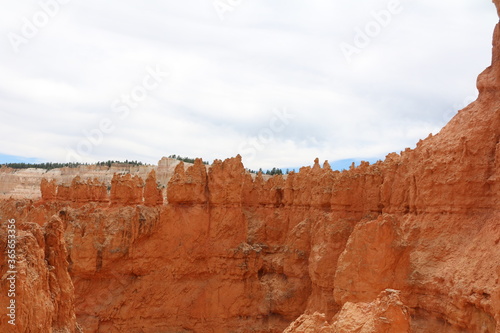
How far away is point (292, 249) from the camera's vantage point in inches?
1030

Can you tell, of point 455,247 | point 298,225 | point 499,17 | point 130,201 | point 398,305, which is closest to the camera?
point 398,305

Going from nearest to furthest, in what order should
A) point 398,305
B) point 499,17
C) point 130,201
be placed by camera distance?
1. point 398,305
2. point 499,17
3. point 130,201

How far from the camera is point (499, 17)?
17422 millimetres

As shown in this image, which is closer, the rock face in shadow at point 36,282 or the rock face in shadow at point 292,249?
the rock face in shadow at point 36,282

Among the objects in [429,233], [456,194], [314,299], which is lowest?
[314,299]

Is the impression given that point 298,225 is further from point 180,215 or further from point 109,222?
point 109,222

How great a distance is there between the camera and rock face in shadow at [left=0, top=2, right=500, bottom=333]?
10.8 m

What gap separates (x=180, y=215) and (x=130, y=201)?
6.16 metres

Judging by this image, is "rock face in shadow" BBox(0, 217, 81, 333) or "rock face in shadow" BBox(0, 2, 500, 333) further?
"rock face in shadow" BBox(0, 2, 500, 333)

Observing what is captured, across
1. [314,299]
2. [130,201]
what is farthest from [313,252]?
[130,201]

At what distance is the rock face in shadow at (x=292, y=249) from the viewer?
10781 mm

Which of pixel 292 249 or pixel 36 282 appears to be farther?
pixel 292 249

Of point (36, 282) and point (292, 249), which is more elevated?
point (36, 282)

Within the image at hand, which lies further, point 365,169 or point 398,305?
point 365,169
